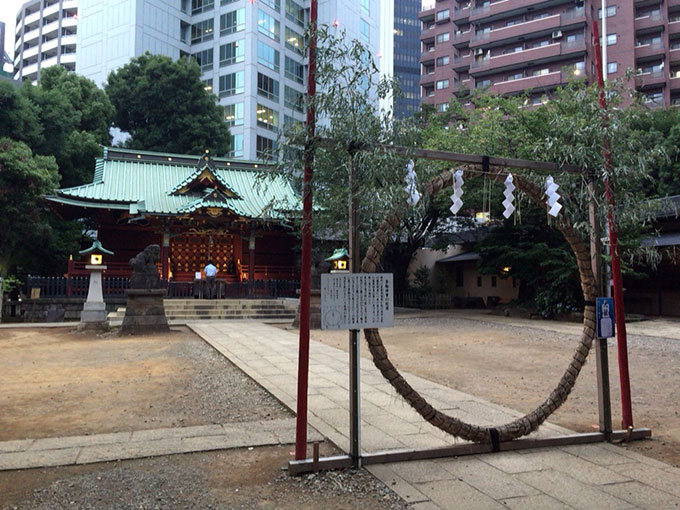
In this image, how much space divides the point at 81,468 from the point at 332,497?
2209mm

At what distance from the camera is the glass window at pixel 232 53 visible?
4631 cm

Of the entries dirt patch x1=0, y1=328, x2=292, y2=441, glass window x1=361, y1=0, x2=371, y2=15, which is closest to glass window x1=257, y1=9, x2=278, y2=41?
glass window x1=361, y1=0, x2=371, y2=15

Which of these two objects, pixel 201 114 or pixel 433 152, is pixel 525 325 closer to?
pixel 433 152

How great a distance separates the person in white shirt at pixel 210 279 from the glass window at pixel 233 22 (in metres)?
33.0

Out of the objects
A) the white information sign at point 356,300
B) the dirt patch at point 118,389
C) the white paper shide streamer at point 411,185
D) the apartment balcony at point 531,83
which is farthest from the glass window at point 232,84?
the white information sign at point 356,300

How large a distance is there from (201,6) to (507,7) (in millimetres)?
29804

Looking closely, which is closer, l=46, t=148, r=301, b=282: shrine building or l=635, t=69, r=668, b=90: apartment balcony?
l=46, t=148, r=301, b=282: shrine building

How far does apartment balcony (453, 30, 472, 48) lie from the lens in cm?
5516

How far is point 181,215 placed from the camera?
2289cm

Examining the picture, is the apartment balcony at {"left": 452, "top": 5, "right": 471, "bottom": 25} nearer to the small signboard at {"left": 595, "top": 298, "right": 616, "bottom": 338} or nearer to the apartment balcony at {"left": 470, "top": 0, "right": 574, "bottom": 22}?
the apartment balcony at {"left": 470, "top": 0, "right": 574, "bottom": 22}

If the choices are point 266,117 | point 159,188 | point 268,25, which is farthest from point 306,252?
point 268,25

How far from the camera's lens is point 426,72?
61406 mm

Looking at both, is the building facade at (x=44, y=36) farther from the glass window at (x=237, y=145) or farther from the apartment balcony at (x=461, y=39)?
the apartment balcony at (x=461, y=39)

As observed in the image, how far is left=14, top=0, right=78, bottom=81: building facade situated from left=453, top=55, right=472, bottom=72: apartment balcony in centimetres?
4422
